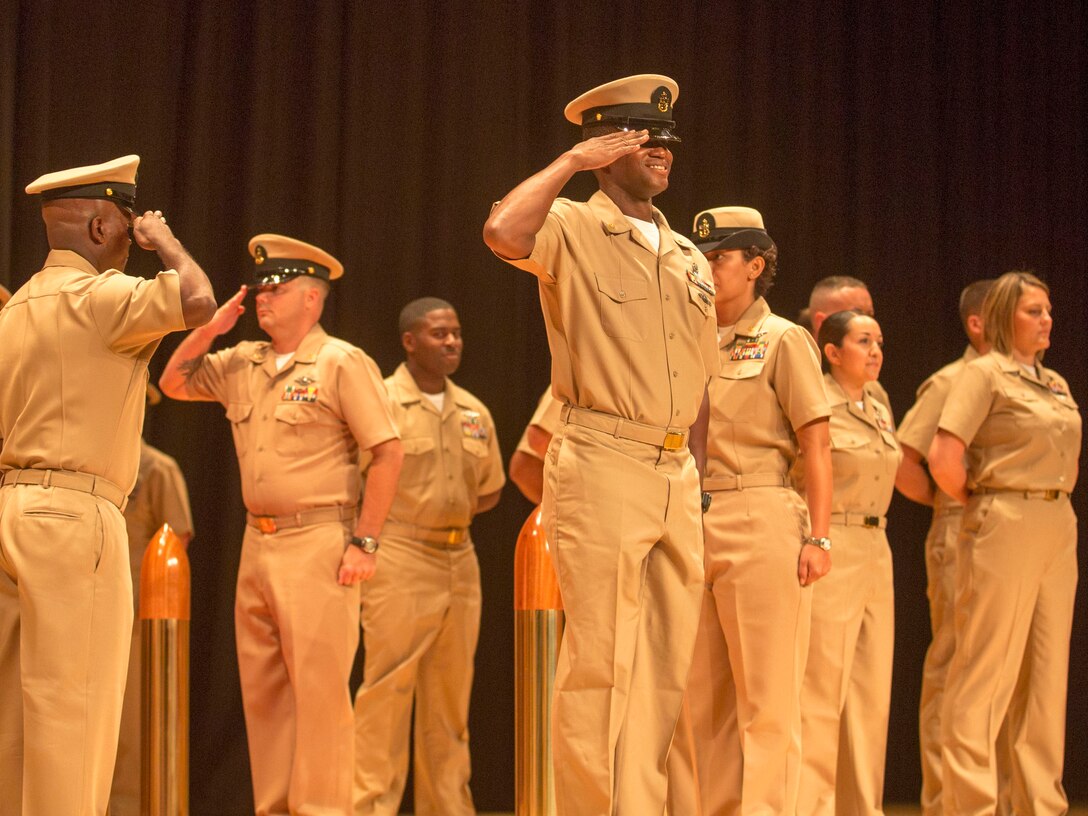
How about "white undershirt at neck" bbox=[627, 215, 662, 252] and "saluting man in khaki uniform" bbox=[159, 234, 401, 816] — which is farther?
"saluting man in khaki uniform" bbox=[159, 234, 401, 816]

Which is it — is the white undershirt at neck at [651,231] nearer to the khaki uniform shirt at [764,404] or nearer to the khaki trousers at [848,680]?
the khaki uniform shirt at [764,404]

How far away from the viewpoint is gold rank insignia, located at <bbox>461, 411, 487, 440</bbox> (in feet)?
20.4

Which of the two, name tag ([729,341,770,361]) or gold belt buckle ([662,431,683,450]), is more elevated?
name tag ([729,341,770,361])

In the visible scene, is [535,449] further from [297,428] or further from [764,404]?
[764,404]

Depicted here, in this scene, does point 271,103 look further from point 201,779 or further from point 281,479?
point 201,779

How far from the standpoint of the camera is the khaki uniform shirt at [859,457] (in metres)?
5.02

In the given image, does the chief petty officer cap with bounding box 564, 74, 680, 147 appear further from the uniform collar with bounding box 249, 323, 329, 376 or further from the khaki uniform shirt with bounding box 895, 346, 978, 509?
the khaki uniform shirt with bounding box 895, 346, 978, 509

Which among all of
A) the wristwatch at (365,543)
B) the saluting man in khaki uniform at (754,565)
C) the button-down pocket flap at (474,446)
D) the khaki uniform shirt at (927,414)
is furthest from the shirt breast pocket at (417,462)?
the khaki uniform shirt at (927,414)

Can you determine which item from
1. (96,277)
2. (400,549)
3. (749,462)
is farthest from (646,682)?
(400,549)

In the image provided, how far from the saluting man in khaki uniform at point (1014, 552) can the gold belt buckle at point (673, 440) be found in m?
2.16

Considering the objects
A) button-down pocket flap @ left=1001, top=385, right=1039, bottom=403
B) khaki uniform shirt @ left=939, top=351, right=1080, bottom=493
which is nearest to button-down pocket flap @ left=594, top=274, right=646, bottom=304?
khaki uniform shirt @ left=939, top=351, right=1080, bottom=493

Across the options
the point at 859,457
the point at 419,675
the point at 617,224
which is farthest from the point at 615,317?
the point at 419,675

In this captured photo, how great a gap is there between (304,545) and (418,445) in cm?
123

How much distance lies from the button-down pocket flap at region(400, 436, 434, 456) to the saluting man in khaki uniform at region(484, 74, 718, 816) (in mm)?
2597
